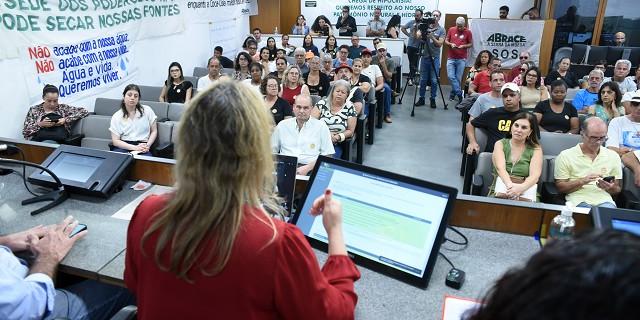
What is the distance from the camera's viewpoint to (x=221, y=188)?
88 centimetres

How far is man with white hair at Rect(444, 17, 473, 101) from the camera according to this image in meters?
7.73

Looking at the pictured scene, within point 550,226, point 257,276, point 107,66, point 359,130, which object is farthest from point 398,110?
point 257,276

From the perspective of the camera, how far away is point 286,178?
5.82 ft

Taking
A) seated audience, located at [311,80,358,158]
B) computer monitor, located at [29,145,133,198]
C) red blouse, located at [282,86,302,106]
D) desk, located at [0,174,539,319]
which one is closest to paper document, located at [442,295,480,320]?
desk, located at [0,174,539,319]

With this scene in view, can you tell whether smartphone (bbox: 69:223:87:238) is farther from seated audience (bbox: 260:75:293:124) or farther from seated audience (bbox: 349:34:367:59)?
seated audience (bbox: 349:34:367:59)

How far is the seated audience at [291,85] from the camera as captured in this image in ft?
16.5

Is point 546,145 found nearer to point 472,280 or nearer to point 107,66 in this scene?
point 472,280

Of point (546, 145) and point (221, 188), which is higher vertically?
point (221, 188)

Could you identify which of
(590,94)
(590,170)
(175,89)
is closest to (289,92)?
(175,89)

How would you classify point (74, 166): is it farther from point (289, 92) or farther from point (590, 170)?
point (289, 92)

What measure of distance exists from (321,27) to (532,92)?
573 centimetres

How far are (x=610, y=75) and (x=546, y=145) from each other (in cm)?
459

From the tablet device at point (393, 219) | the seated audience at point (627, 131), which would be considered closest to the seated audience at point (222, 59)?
the seated audience at point (627, 131)

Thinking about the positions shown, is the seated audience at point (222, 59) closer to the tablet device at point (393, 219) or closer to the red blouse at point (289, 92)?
the red blouse at point (289, 92)
